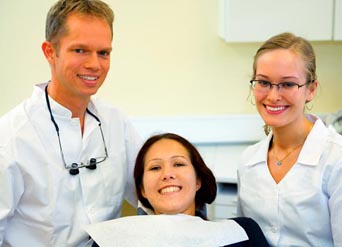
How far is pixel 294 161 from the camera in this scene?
1.52 meters

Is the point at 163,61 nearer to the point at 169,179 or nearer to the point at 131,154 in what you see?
the point at 131,154

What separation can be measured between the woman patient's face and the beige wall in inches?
41.1

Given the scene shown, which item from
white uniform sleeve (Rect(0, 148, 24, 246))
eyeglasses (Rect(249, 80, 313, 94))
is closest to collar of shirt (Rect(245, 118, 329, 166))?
eyeglasses (Rect(249, 80, 313, 94))

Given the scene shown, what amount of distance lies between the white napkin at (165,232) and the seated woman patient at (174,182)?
0.17 ft

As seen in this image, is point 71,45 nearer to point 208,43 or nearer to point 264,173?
point 264,173

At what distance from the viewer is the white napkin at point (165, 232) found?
1480 mm

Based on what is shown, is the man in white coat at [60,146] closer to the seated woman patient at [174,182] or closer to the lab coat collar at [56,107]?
the lab coat collar at [56,107]

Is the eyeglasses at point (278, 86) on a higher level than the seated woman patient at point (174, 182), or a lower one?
higher

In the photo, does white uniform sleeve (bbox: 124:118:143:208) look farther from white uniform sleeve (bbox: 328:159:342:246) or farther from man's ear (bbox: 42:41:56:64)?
white uniform sleeve (bbox: 328:159:342:246)

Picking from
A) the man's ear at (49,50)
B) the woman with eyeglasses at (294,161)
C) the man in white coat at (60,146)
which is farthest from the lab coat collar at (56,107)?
the woman with eyeglasses at (294,161)

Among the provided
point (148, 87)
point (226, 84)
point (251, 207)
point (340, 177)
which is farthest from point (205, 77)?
point (340, 177)

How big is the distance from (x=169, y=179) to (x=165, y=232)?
8.1 inches

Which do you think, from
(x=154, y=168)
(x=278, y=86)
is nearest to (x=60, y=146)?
(x=154, y=168)

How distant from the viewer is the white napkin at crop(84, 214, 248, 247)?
4.86 ft
